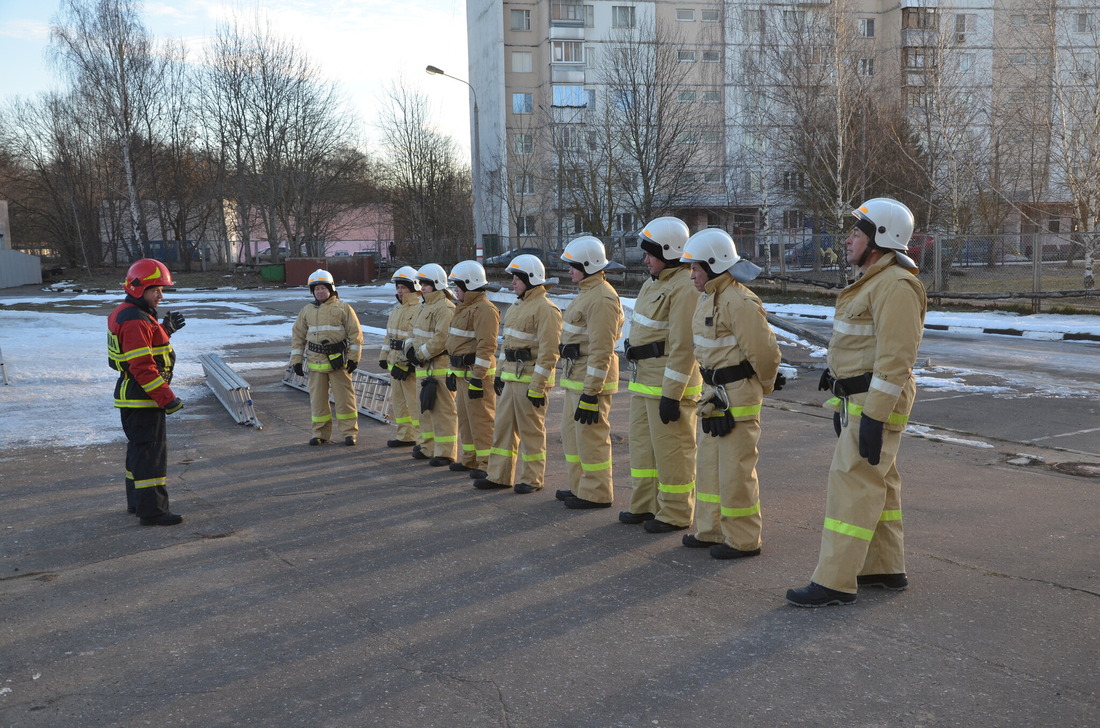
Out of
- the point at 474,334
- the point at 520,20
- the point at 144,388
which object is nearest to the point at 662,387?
the point at 474,334

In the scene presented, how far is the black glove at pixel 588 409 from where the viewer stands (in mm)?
7086

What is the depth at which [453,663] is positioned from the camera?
4473 millimetres

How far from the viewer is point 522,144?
57500 mm

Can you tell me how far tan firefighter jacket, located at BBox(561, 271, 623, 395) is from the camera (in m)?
7.06

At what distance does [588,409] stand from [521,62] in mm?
56056

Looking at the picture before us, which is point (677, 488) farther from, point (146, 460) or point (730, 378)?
point (146, 460)

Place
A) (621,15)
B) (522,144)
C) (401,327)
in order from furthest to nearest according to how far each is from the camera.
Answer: (621,15) < (522,144) < (401,327)

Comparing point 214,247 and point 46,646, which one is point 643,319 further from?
point 214,247

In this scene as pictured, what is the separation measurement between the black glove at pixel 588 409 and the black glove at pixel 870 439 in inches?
101

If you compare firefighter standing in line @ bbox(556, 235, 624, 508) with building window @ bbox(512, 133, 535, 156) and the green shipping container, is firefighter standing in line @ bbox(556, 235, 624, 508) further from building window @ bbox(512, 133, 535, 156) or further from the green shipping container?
building window @ bbox(512, 133, 535, 156)

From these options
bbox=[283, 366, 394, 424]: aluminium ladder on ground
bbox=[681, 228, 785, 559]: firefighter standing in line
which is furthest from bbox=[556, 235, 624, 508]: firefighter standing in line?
bbox=[283, 366, 394, 424]: aluminium ladder on ground

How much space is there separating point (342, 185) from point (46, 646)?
2082 inches

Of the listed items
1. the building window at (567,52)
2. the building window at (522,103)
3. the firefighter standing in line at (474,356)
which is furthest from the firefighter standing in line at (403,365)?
the building window at (522,103)

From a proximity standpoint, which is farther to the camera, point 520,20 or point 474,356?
point 520,20
